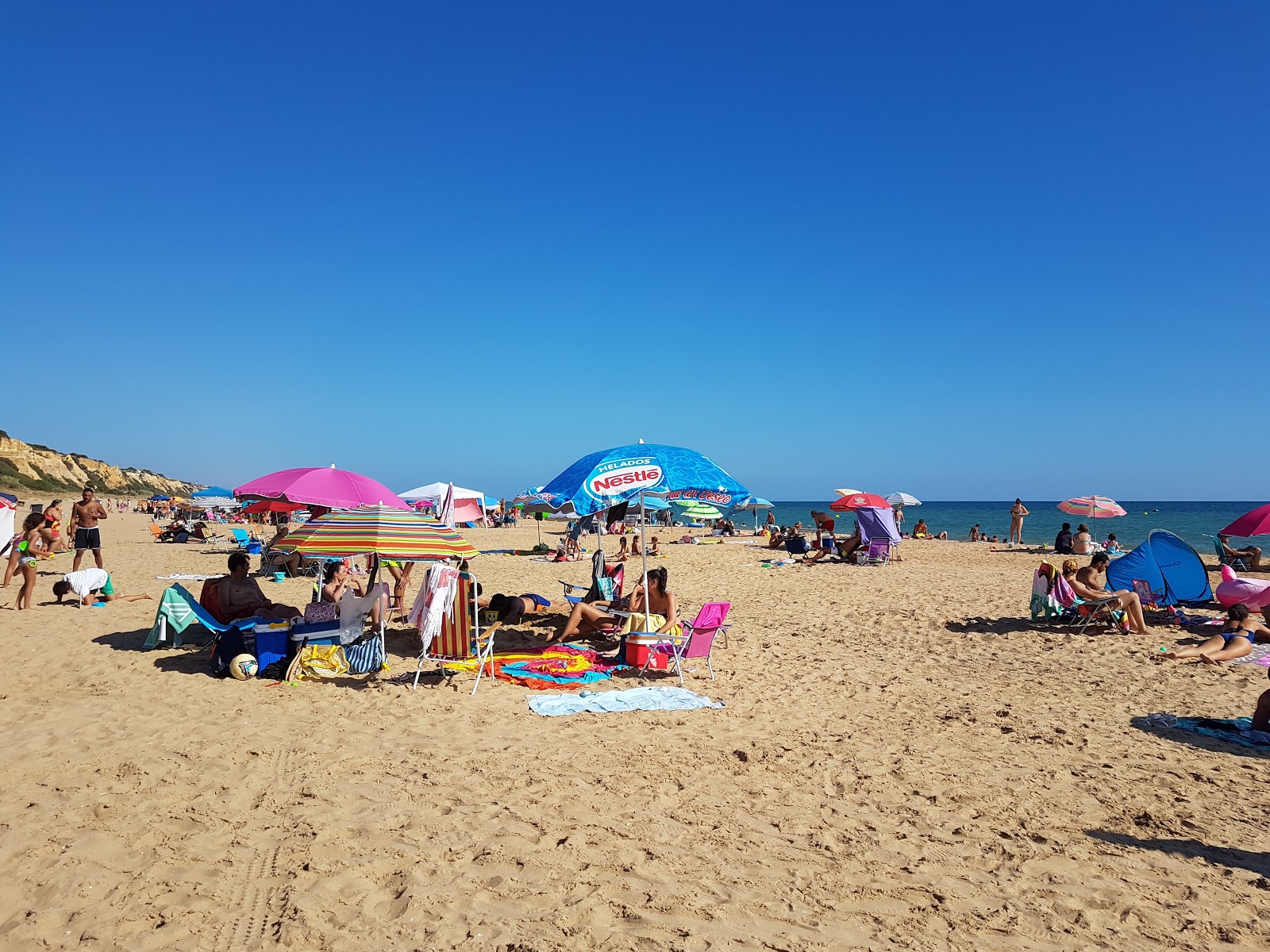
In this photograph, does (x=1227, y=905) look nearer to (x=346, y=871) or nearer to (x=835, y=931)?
(x=835, y=931)

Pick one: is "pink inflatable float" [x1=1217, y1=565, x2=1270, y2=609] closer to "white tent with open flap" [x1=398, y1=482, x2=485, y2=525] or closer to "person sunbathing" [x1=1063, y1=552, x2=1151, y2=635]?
"person sunbathing" [x1=1063, y1=552, x2=1151, y2=635]

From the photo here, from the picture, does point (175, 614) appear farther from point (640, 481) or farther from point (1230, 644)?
point (1230, 644)

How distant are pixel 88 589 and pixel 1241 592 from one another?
1398 cm

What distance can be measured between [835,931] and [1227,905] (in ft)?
5.35

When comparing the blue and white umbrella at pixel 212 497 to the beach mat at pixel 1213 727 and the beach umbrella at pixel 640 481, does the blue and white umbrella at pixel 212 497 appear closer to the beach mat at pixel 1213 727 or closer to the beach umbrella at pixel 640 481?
the beach umbrella at pixel 640 481

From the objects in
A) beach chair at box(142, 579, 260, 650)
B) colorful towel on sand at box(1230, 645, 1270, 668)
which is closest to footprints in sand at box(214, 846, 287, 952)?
beach chair at box(142, 579, 260, 650)

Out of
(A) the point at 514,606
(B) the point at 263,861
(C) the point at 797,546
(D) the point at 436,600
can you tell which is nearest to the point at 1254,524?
(A) the point at 514,606

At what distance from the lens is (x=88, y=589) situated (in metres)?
9.70

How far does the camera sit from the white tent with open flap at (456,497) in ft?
56.9

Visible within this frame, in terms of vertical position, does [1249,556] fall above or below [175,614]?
below

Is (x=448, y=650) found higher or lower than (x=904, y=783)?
higher

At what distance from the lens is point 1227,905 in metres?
3.06

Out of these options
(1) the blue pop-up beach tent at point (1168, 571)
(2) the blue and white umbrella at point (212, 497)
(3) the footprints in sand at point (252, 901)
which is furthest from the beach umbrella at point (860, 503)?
(2) the blue and white umbrella at point (212, 497)

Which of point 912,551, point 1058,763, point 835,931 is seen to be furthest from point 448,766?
point 912,551
